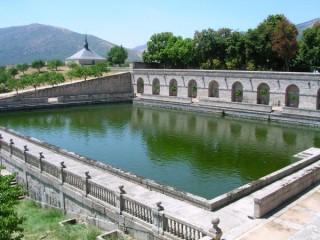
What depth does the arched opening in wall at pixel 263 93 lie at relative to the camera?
36719mm

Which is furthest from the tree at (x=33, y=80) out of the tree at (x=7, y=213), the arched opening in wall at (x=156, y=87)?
the tree at (x=7, y=213)

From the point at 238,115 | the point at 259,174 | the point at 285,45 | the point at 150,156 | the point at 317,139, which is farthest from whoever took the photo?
the point at 285,45

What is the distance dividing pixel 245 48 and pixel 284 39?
504 cm

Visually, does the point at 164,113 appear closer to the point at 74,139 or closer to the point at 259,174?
the point at 74,139

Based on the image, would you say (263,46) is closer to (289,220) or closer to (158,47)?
(158,47)

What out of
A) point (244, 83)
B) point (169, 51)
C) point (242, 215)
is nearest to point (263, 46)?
point (244, 83)

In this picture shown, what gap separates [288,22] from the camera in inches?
1610

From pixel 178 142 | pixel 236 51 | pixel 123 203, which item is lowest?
pixel 178 142

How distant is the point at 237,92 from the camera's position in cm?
3888

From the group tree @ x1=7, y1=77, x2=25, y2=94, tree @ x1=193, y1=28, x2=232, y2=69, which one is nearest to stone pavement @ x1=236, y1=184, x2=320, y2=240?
tree @ x1=193, y1=28, x2=232, y2=69

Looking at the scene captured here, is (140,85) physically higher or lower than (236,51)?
lower

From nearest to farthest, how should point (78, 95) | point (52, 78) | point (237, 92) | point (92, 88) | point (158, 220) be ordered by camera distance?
1. point (158, 220)
2. point (237, 92)
3. point (52, 78)
4. point (78, 95)
5. point (92, 88)

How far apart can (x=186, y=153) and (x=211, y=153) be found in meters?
1.50

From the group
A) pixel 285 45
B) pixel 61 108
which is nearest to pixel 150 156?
pixel 61 108
